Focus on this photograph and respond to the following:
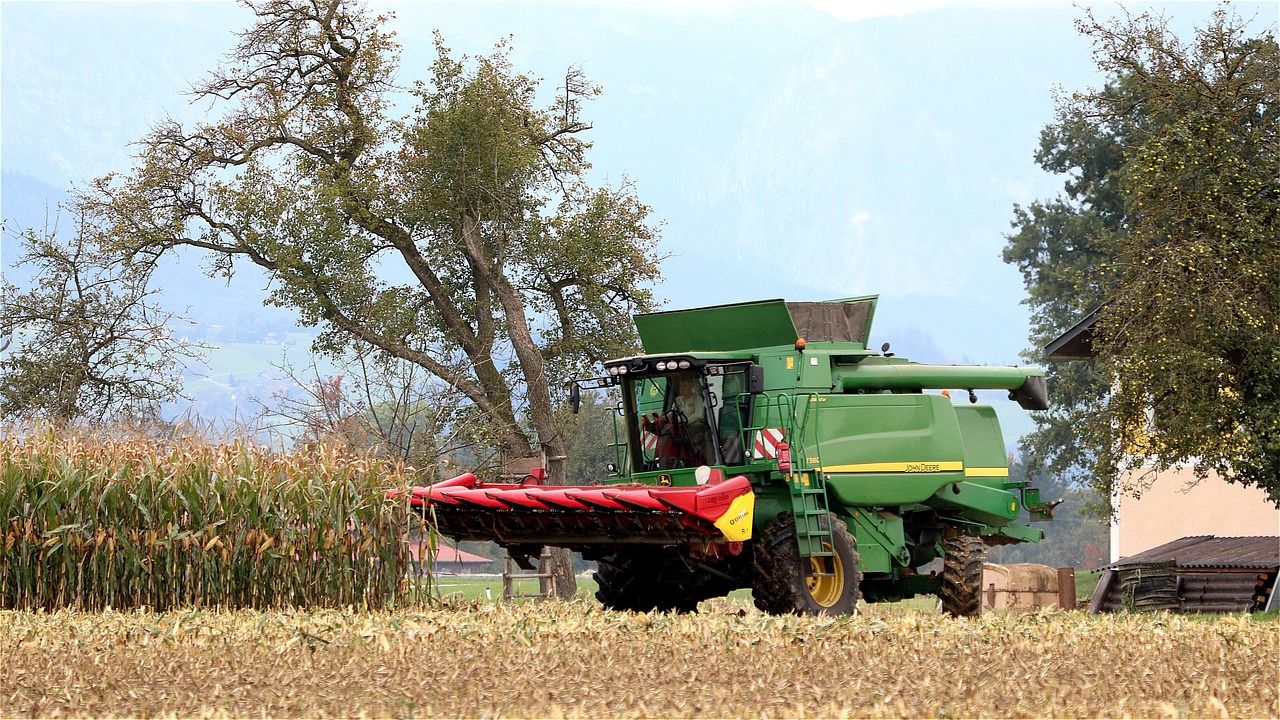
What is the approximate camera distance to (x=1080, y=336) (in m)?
29.0

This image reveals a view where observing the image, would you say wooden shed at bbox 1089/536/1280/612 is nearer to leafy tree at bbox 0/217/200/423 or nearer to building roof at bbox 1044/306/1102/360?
building roof at bbox 1044/306/1102/360

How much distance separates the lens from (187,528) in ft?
42.0

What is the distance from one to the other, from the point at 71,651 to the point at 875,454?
8.12m

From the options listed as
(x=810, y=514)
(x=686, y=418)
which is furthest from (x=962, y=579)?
(x=686, y=418)

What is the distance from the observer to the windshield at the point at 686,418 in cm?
1495

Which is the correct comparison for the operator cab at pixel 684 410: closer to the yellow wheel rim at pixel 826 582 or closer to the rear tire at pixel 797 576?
the rear tire at pixel 797 576

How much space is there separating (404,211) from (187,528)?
16.0 metres

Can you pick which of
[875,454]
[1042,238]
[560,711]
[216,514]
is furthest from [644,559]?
[1042,238]

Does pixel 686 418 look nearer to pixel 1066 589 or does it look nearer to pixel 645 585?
pixel 645 585

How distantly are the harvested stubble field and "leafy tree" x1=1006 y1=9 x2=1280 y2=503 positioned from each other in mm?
10156

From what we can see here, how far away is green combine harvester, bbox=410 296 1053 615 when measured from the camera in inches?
549

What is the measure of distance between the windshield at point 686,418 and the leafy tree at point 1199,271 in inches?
342

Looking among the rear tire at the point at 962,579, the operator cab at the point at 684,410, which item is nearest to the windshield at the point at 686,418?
the operator cab at the point at 684,410

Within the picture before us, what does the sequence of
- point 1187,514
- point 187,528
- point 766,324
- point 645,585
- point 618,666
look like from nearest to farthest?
point 618,666 < point 187,528 < point 766,324 < point 645,585 < point 1187,514
